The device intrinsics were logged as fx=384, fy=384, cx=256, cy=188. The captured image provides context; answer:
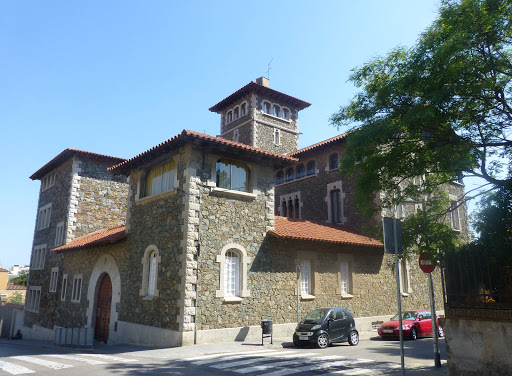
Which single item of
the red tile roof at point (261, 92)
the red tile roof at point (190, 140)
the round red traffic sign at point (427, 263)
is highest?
the red tile roof at point (261, 92)

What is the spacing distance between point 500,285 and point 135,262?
13634 mm

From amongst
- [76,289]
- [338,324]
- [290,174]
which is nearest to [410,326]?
[338,324]

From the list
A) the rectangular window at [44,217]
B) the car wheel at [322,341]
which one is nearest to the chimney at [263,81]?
the rectangular window at [44,217]

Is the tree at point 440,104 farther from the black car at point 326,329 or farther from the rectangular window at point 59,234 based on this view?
the rectangular window at point 59,234

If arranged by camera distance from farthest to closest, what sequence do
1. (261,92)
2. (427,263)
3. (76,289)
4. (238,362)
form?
(261,92), (76,289), (238,362), (427,263)

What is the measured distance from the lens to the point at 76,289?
20906 mm

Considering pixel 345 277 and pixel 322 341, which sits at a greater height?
pixel 345 277

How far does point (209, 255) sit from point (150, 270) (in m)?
3.18

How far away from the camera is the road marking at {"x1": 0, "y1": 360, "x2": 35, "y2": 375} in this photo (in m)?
8.98

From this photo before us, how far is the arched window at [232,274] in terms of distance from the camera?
14656mm

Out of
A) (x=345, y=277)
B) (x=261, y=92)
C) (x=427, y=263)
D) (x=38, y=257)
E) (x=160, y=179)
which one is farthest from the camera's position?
(x=261, y=92)

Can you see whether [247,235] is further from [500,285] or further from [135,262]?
[500,285]

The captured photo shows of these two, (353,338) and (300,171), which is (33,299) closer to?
(300,171)

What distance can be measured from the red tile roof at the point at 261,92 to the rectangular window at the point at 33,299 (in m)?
20.4
